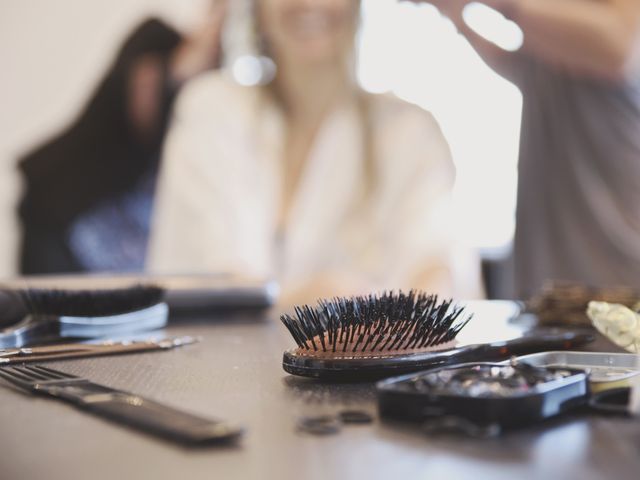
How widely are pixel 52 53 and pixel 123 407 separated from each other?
1952 mm

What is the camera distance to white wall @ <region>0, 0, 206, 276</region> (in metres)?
1.99

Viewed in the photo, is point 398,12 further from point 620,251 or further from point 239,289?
point 239,289

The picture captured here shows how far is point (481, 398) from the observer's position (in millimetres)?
204

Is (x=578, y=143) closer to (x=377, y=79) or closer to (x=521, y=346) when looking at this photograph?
(x=377, y=79)

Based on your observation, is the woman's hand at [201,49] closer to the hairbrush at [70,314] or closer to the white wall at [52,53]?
the white wall at [52,53]

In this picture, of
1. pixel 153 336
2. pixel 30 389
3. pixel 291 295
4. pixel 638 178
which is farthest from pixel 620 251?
pixel 30 389

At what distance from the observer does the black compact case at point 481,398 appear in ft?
0.68

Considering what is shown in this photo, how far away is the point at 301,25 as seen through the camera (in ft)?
4.43

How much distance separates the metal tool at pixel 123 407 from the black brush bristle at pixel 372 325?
0.08m

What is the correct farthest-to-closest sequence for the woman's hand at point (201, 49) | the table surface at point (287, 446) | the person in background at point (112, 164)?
the woman's hand at point (201, 49) → the person in background at point (112, 164) → the table surface at point (287, 446)

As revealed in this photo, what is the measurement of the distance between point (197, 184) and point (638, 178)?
0.72 metres

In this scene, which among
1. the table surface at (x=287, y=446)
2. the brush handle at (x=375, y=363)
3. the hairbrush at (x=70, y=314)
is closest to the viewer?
the table surface at (x=287, y=446)

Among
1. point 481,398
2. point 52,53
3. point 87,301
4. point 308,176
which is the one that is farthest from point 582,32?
point 52,53

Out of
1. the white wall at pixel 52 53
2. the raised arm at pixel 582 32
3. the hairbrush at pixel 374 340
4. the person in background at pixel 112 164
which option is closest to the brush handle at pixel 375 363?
the hairbrush at pixel 374 340
